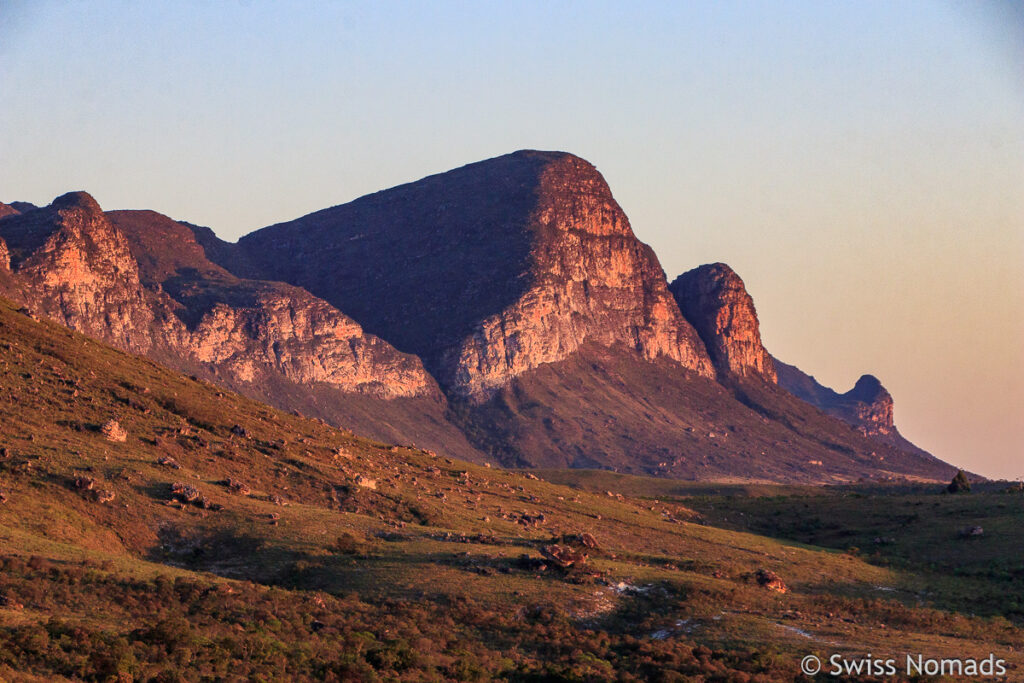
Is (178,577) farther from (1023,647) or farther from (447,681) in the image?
(1023,647)

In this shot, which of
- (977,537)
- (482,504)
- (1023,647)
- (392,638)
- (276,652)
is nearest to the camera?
(276,652)

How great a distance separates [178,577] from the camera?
2261 inches

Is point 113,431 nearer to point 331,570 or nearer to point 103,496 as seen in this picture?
point 103,496

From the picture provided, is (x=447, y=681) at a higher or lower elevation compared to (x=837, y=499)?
lower

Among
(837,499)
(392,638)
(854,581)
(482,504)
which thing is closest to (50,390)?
(482,504)

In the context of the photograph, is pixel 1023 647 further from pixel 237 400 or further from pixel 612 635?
pixel 237 400

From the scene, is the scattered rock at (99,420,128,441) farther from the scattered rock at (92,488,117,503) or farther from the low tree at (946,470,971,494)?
the low tree at (946,470,971,494)

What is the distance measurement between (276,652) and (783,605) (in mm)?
31803

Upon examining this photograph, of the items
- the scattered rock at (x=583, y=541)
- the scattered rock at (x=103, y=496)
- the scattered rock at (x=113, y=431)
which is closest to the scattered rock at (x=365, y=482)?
the scattered rock at (x=113, y=431)

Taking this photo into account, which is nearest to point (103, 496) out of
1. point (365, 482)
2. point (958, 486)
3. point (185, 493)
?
point (185, 493)

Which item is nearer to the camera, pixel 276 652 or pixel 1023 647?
pixel 276 652

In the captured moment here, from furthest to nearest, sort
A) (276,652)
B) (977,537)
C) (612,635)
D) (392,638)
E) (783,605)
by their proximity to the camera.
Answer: (977,537) → (783,605) → (612,635) → (392,638) → (276,652)

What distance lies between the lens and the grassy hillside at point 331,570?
50.2 meters

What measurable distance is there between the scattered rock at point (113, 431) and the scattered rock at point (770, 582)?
3887 centimetres
